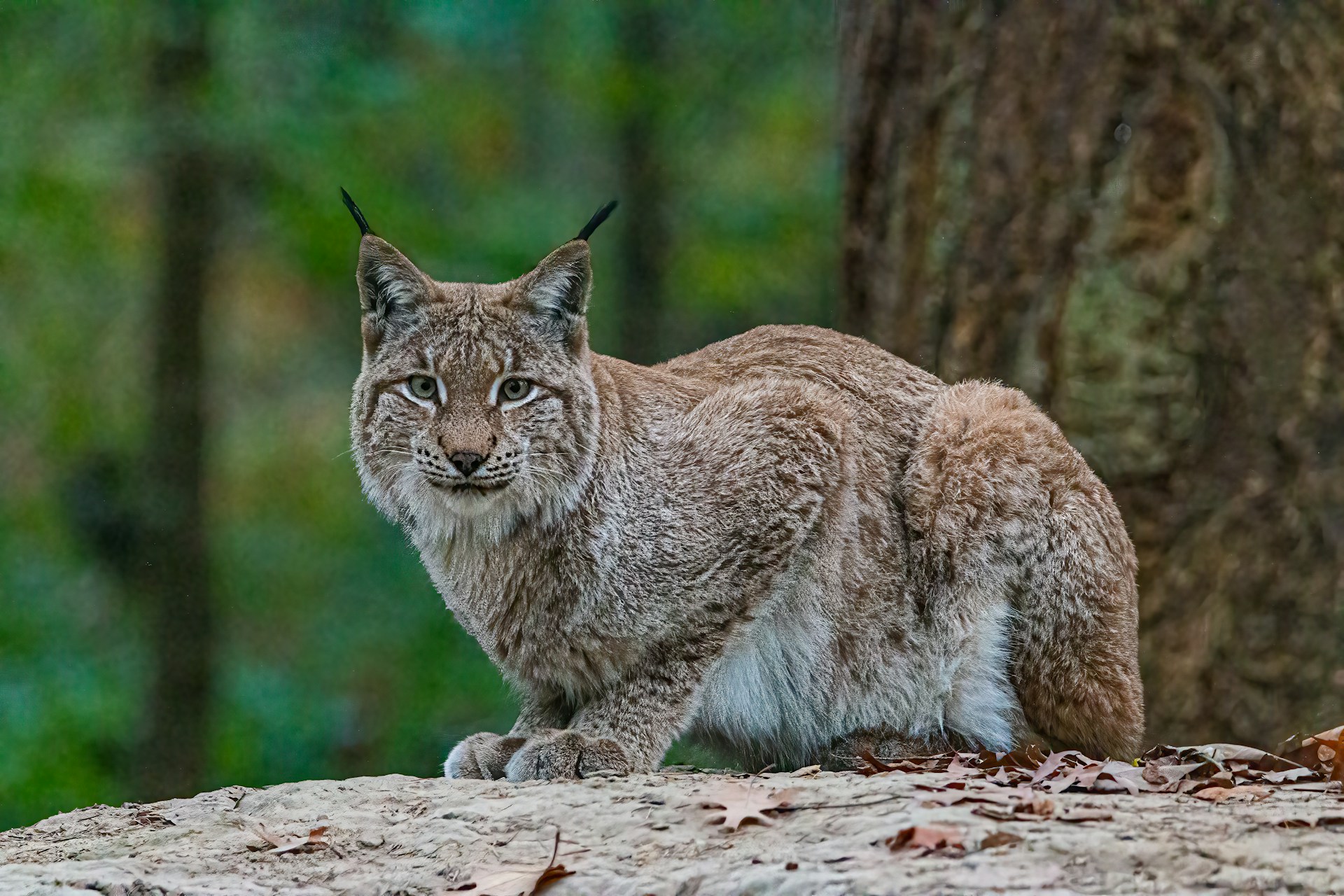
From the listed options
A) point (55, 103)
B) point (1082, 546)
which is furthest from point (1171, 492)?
point (55, 103)

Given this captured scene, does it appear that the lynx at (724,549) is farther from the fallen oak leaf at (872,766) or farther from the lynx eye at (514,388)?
the fallen oak leaf at (872,766)

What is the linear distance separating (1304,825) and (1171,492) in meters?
2.84

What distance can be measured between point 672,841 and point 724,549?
158cm

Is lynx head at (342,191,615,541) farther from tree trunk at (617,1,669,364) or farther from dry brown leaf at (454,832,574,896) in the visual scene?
tree trunk at (617,1,669,364)

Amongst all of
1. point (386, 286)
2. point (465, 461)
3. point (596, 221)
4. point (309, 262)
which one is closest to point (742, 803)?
point (465, 461)

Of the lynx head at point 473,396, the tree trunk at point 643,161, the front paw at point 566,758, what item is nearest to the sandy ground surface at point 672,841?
the front paw at point 566,758

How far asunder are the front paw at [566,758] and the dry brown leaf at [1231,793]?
171 cm

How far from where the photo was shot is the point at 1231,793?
13.0 feet

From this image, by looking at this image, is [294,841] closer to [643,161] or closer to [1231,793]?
[1231,793]

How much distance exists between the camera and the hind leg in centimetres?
534

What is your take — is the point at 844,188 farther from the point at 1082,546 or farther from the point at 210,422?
the point at 210,422

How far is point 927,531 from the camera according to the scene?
17.9 feet

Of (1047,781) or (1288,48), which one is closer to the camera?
(1047,781)

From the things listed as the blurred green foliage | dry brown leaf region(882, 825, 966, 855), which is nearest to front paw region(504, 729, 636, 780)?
dry brown leaf region(882, 825, 966, 855)
